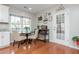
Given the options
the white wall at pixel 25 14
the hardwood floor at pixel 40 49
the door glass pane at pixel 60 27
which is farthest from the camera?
the door glass pane at pixel 60 27

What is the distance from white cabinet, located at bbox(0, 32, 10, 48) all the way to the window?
0.44 meters

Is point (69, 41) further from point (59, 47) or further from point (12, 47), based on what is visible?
point (12, 47)

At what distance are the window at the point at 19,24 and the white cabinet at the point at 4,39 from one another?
0.44 meters

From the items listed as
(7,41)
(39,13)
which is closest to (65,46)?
(39,13)

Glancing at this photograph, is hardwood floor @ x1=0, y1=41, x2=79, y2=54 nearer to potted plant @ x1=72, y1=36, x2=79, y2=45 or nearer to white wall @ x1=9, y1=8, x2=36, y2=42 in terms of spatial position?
potted plant @ x1=72, y1=36, x2=79, y2=45

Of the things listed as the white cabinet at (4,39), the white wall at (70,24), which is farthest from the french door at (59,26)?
the white cabinet at (4,39)

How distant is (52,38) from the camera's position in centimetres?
396

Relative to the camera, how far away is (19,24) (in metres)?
3.49

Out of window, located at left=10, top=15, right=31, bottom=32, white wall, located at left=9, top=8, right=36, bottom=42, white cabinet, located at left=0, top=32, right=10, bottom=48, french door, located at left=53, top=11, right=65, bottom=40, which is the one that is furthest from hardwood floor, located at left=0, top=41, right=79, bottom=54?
white wall, located at left=9, top=8, right=36, bottom=42

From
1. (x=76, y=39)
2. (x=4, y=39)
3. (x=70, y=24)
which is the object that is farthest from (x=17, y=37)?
(x=76, y=39)

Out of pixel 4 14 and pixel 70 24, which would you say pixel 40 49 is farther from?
pixel 4 14

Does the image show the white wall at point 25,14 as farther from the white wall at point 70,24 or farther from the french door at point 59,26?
the french door at point 59,26

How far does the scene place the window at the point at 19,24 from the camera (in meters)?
3.47

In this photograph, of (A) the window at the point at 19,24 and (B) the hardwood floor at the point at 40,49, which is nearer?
(B) the hardwood floor at the point at 40,49
